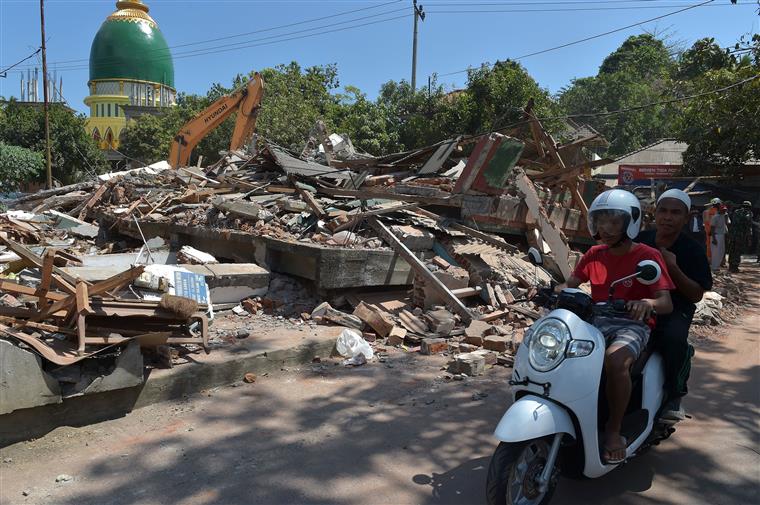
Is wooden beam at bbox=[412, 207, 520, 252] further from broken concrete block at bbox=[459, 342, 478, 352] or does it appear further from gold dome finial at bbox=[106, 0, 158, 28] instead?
gold dome finial at bbox=[106, 0, 158, 28]

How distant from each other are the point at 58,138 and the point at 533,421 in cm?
3357

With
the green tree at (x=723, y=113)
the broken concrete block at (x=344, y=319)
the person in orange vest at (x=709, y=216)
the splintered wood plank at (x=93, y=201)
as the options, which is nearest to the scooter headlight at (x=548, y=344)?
the broken concrete block at (x=344, y=319)

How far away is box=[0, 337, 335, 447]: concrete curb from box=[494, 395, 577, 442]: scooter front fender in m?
2.71

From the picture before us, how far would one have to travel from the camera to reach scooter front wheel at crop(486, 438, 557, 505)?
266 cm

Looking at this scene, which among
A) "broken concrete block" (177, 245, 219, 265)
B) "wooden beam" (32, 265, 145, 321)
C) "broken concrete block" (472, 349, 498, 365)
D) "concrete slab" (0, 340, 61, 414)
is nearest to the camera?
"concrete slab" (0, 340, 61, 414)

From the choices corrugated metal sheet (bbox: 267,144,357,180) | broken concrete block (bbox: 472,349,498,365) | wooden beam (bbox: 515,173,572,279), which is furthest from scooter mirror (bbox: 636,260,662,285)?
corrugated metal sheet (bbox: 267,144,357,180)

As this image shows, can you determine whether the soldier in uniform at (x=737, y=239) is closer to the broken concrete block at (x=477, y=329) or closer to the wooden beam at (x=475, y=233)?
the wooden beam at (x=475, y=233)

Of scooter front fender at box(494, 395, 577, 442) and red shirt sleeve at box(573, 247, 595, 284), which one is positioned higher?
red shirt sleeve at box(573, 247, 595, 284)

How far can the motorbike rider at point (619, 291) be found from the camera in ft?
9.46

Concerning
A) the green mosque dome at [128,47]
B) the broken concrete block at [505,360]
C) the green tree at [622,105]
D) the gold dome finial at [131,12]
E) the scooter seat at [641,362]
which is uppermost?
the gold dome finial at [131,12]

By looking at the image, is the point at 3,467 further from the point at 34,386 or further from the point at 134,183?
the point at 134,183

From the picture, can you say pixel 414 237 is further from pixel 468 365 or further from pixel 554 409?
pixel 554 409

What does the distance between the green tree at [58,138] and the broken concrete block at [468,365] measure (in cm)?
2744

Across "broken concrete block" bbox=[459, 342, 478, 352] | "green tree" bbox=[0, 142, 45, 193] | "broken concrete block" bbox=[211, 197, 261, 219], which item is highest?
"green tree" bbox=[0, 142, 45, 193]
